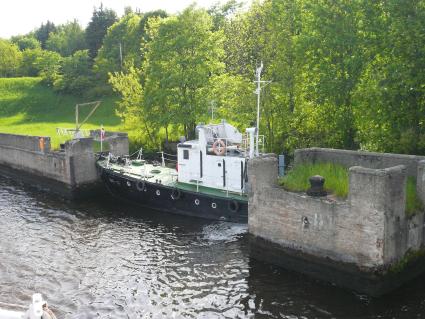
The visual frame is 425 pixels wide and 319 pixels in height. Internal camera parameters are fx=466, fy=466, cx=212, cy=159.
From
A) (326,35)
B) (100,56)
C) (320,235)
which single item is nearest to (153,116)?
(326,35)

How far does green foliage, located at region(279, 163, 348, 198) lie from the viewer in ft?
56.9

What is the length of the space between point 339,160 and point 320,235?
4.95 m

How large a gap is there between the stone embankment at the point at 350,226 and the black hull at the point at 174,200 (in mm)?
4114

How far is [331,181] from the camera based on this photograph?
703 inches

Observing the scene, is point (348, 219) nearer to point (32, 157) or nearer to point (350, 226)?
point (350, 226)

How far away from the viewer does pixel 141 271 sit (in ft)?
59.5

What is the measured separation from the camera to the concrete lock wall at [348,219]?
14.6 m

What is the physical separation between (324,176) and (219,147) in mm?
6835

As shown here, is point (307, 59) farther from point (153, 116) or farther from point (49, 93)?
point (49, 93)

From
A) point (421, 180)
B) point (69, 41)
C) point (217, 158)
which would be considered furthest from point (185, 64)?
point (69, 41)

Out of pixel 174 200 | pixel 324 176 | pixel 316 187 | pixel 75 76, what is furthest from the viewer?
pixel 75 76

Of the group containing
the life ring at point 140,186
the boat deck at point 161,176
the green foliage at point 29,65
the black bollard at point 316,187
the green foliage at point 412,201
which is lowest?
the life ring at point 140,186

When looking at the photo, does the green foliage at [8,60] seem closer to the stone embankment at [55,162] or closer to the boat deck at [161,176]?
the stone embankment at [55,162]

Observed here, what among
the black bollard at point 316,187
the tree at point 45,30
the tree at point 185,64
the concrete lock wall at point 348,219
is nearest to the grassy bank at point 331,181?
the concrete lock wall at point 348,219
